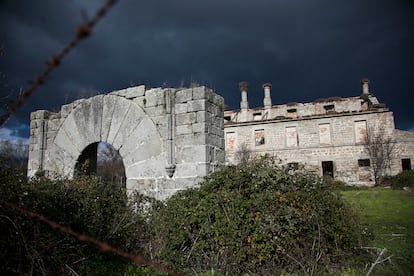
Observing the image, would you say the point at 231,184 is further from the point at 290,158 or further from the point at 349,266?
the point at 290,158

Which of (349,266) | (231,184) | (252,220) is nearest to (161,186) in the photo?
(231,184)

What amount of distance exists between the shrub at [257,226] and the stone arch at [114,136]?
1.33 m

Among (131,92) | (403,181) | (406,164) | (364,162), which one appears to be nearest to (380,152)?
(364,162)

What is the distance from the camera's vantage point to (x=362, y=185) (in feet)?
72.4

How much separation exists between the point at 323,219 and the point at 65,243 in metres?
3.17

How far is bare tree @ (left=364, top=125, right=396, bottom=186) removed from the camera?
21875 mm

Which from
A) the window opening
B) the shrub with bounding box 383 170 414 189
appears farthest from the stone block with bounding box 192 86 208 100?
the window opening

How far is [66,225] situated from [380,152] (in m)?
22.8

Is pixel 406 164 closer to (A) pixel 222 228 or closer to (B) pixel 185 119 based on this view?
(B) pixel 185 119

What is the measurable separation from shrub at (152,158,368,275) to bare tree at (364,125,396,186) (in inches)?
785

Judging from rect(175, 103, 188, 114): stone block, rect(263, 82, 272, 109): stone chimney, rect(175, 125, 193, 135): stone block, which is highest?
rect(263, 82, 272, 109): stone chimney

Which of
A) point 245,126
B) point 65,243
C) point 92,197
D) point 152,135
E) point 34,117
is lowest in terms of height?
point 65,243

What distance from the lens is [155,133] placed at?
566 centimetres

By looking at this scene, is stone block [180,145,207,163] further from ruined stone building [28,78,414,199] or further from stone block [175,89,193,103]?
stone block [175,89,193,103]
